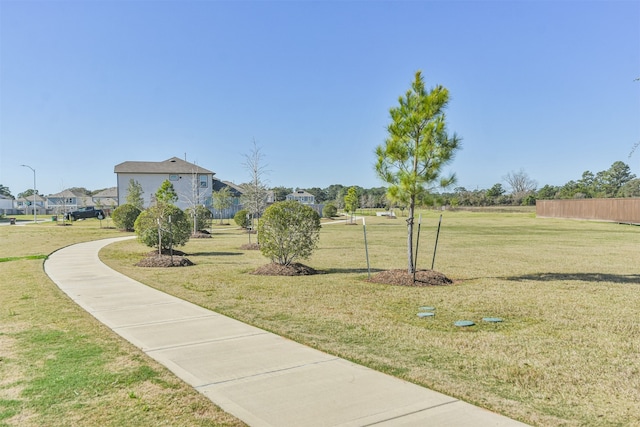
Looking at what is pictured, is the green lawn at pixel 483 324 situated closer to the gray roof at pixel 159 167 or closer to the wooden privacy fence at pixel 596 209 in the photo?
the wooden privacy fence at pixel 596 209

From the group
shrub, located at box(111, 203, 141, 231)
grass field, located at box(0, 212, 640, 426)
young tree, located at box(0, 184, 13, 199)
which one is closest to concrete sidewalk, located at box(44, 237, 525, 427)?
grass field, located at box(0, 212, 640, 426)

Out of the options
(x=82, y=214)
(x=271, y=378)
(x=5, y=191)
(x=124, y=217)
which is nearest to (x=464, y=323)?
(x=271, y=378)

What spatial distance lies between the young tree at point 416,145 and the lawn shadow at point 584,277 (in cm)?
343

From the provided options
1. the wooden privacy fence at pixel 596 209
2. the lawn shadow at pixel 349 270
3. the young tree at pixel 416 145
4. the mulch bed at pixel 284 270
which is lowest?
the lawn shadow at pixel 349 270

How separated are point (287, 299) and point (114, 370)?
4.79 metres

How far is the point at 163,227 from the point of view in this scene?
55.1ft

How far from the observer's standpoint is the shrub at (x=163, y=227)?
16.8 meters

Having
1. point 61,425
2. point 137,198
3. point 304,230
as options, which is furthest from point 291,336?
point 137,198

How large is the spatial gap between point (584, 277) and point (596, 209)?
42145mm

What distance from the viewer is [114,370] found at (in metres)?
5.10

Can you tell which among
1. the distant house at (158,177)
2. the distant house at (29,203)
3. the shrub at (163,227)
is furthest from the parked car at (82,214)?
the distant house at (29,203)

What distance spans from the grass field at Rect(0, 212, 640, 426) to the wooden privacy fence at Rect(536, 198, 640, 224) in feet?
106

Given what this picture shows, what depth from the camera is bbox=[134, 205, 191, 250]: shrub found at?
16781 mm

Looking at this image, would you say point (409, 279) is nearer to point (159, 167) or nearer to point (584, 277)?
point (584, 277)
